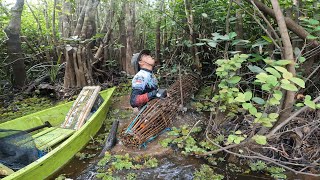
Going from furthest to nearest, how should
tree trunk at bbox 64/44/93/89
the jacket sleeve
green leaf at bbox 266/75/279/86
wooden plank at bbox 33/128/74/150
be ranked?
tree trunk at bbox 64/44/93/89
the jacket sleeve
wooden plank at bbox 33/128/74/150
green leaf at bbox 266/75/279/86

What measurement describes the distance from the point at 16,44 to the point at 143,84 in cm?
487

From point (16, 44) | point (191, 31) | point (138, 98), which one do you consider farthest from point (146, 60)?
point (16, 44)

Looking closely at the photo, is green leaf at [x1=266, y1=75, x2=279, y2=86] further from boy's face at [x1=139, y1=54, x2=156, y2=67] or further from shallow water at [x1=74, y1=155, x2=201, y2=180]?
boy's face at [x1=139, y1=54, x2=156, y2=67]

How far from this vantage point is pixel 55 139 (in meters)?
3.85

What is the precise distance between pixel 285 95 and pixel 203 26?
152 inches

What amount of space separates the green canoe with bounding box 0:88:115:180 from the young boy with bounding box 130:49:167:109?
0.83m

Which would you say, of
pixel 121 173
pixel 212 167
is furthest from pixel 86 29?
pixel 212 167

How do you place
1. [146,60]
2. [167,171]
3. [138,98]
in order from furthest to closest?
1. [146,60]
2. [138,98]
3. [167,171]

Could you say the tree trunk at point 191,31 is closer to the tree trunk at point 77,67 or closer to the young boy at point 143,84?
the young boy at point 143,84

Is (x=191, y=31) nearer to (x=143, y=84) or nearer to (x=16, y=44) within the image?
(x=143, y=84)

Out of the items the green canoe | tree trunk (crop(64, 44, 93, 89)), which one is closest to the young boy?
the green canoe

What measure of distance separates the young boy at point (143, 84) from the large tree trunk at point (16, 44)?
4.41 meters

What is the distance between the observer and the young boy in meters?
4.24

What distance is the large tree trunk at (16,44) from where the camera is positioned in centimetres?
684
